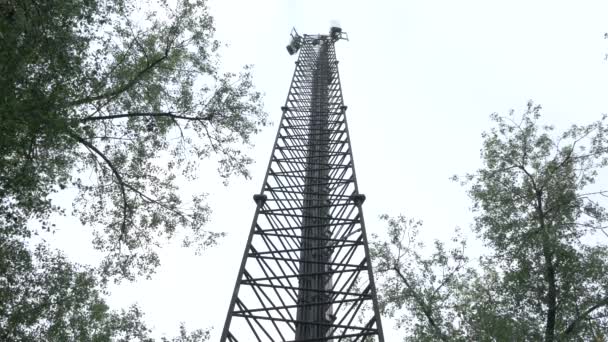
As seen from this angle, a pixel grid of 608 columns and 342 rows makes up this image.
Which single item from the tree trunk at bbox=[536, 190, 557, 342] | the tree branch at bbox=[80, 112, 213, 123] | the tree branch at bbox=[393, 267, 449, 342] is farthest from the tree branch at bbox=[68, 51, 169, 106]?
the tree trunk at bbox=[536, 190, 557, 342]

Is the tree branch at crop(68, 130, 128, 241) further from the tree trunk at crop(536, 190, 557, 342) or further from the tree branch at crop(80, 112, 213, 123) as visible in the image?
the tree trunk at crop(536, 190, 557, 342)

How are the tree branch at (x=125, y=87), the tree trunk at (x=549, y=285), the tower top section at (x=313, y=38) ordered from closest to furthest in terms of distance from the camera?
the tree branch at (x=125, y=87)
the tree trunk at (x=549, y=285)
the tower top section at (x=313, y=38)

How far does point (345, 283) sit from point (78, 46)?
7.42 m

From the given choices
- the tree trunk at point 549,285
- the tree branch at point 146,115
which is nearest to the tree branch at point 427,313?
the tree trunk at point 549,285

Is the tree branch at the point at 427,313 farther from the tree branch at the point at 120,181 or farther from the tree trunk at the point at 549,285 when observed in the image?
the tree branch at the point at 120,181

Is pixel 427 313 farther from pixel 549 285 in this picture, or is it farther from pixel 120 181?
pixel 120 181

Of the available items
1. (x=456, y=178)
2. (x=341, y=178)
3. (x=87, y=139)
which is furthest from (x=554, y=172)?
(x=87, y=139)

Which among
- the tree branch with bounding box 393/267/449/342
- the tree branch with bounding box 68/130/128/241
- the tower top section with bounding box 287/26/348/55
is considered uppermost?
the tower top section with bounding box 287/26/348/55

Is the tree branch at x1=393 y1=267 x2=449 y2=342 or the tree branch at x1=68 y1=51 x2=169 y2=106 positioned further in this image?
the tree branch at x1=393 y1=267 x2=449 y2=342

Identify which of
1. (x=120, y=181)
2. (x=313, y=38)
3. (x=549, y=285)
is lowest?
(x=549, y=285)

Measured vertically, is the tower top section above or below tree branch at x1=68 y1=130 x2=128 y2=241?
above

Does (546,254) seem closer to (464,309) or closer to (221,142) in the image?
(464,309)

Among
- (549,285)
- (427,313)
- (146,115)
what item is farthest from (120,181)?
(549,285)

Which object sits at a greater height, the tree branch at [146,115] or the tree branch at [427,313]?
the tree branch at [146,115]
